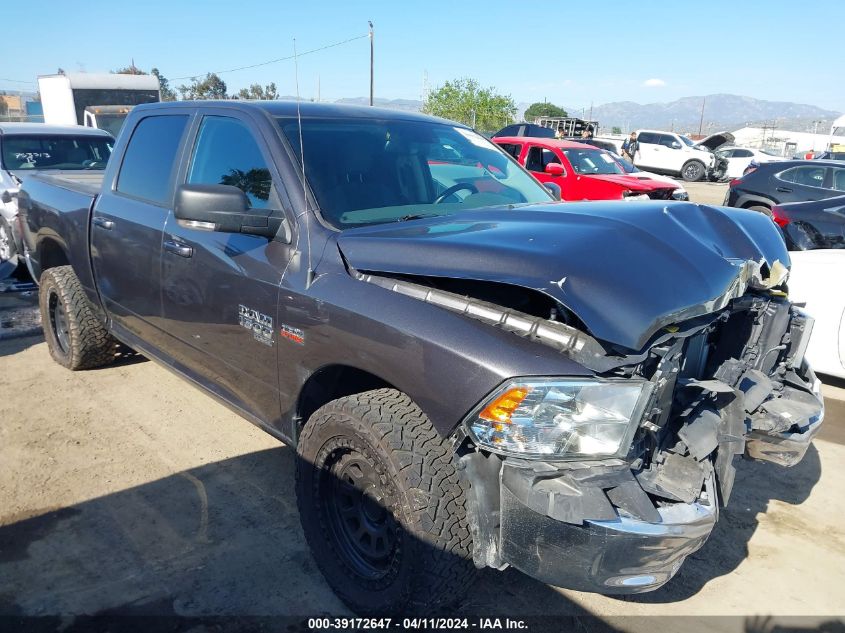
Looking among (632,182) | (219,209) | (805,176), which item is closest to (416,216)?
(219,209)

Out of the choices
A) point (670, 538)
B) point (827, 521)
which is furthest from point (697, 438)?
point (827, 521)

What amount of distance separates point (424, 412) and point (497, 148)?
7.67 ft

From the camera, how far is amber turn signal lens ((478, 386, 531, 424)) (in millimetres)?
1935

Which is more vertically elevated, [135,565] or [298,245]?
[298,245]

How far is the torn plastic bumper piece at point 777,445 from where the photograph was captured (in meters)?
2.72

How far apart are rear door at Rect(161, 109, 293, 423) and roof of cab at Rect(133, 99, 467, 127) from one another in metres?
0.07

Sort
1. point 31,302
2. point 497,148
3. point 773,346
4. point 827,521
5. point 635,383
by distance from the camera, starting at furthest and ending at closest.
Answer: point 31,302
point 497,148
point 827,521
point 773,346
point 635,383

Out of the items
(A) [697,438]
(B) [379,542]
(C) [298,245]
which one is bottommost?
(B) [379,542]

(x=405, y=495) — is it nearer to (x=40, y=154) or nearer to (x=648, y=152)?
(x=40, y=154)

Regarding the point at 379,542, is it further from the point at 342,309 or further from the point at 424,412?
the point at 342,309

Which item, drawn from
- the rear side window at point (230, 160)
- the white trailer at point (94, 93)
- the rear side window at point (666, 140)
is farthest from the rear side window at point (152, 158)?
the rear side window at point (666, 140)

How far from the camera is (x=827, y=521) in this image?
3305mm

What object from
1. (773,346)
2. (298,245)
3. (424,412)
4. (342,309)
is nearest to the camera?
(424,412)

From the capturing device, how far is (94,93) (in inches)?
687
